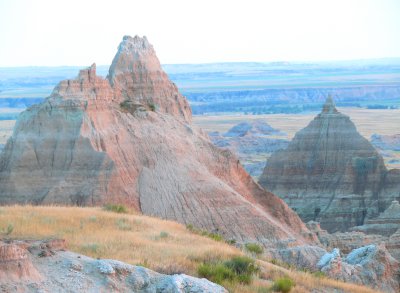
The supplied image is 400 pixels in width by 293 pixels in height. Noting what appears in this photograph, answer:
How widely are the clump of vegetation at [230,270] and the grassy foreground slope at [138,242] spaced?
125 millimetres

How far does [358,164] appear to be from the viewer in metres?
60.4

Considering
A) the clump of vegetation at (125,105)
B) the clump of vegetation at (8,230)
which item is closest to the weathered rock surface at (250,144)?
the clump of vegetation at (125,105)

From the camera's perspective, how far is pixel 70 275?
13.4 meters

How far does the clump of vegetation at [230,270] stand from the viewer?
15.7 meters

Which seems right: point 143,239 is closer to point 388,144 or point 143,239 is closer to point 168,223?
point 168,223

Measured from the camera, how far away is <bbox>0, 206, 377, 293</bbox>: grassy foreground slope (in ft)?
53.4

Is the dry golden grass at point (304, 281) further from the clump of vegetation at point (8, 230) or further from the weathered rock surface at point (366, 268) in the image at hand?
the clump of vegetation at point (8, 230)

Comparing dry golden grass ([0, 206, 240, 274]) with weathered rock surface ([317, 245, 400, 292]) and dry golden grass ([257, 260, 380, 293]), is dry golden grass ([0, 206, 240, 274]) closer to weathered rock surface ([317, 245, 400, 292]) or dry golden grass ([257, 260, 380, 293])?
dry golden grass ([257, 260, 380, 293])

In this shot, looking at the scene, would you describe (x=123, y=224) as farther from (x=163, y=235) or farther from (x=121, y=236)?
(x=121, y=236)

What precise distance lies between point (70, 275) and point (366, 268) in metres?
13.4

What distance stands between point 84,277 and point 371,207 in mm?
45648

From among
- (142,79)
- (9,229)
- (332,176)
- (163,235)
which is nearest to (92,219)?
(163,235)

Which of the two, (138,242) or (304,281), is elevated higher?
(138,242)

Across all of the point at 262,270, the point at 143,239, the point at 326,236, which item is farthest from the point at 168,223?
the point at 326,236
